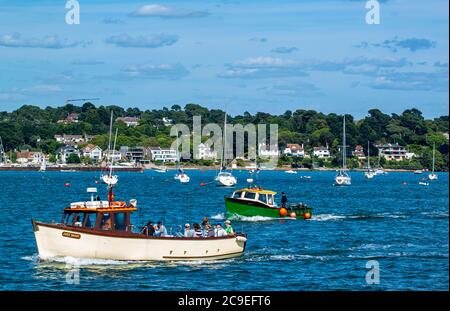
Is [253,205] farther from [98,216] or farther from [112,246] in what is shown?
[98,216]

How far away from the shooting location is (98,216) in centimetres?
5328


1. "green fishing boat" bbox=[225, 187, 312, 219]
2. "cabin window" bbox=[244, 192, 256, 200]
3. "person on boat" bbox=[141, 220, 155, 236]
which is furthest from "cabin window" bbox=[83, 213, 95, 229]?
"cabin window" bbox=[244, 192, 256, 200]

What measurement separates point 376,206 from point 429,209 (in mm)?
8831

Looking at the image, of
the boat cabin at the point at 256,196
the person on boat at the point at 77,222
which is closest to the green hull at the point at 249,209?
the boat cabin at the point at 256,196

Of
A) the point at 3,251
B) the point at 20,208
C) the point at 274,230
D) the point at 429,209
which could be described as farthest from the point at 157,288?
the point at 429,209

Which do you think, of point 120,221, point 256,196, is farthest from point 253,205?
point 120,221

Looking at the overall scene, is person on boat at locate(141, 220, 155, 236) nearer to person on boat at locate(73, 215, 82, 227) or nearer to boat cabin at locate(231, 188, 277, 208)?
person on boat at locate(73, 215, 82, 227)

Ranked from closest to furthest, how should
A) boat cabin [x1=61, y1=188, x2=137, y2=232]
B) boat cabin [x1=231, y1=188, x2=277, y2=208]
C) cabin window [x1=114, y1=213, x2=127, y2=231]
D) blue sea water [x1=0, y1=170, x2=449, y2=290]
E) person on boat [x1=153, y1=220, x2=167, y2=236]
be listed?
blue sea water [x1=0, y1=170, x2=449, y2=290], boat cabin [x1=61, y1=188, x2=137, y2=232], cabin window [x1=114, y1=213, x2=127, y2=231], person on boat [x1=153, y1=220, x2=167, y2=236], boat cabin [x1=231, y1=188, x2=277, y2=208]

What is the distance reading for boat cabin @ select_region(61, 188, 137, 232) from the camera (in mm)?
53406

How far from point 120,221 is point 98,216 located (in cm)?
136

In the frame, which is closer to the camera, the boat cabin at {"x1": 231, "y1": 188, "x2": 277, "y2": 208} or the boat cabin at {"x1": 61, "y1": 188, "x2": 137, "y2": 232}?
the boat cabin at {"x1": 61, "y1": 188, "x2": 137, "y2": 232}

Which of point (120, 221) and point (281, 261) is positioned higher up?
point (120, 221)
